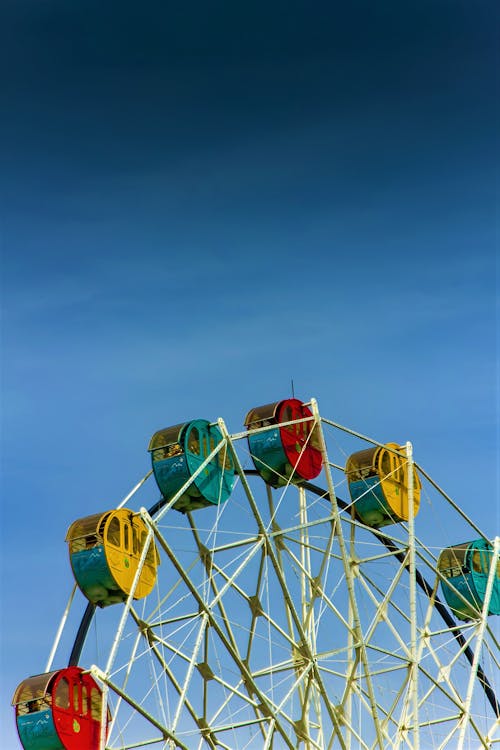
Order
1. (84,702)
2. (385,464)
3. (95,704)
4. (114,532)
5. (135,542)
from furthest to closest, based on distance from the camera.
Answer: (385,464) < (135,542) < (114,532) < (95,704) < (84,702)

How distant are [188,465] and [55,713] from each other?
832cm

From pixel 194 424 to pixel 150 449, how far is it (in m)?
1.51

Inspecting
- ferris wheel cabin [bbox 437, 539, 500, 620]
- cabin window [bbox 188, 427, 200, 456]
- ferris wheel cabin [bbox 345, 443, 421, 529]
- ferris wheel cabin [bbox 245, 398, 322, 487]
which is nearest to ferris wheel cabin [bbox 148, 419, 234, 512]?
cabin window [bbox 188, 427, 200, 456]

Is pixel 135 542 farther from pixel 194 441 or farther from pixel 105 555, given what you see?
pixel 194 441

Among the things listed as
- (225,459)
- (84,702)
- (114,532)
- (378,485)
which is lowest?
(84,702)

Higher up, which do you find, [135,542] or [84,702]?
[135,542]

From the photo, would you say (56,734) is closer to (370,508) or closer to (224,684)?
(224,684)

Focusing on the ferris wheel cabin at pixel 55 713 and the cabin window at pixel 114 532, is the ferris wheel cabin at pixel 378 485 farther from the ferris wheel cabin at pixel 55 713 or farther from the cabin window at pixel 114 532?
the ferris wheel cabin at pixel 55 713

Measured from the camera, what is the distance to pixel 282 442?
45688 millimetres

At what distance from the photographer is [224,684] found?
44250 millimetres

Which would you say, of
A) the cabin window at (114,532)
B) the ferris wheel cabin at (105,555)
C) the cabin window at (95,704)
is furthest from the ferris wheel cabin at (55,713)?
the cabin window at (114,532)

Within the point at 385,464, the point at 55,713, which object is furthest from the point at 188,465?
the point at 385,464

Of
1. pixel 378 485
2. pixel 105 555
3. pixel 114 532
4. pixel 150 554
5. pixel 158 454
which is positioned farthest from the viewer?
pixel 378 485

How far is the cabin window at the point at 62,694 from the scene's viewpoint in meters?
39.1
